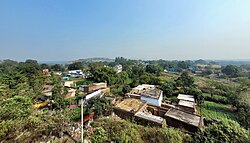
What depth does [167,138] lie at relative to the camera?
200 inches

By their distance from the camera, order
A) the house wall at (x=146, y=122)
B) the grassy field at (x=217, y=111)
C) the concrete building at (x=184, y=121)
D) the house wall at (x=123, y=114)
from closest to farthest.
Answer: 1. the house wall at (x=146, y=122)
2. the concrete building at (x=184, y=121)
3. the house wall at (x=123, y=114)
4. the grassy field at (x=217, y=111)

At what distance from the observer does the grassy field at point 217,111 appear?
1369 cm

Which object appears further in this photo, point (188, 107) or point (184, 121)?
point (188, 107)

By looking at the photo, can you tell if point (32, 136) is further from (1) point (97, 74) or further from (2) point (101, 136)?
(1) point (97, 74)

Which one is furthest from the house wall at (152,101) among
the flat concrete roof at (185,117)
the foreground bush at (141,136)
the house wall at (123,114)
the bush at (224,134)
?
the bush at (224,134)

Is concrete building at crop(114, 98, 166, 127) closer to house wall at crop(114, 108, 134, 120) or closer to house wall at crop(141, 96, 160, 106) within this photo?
house wall at crop(114, 108, 134, 120)

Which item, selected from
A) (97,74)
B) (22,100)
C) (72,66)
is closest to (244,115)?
(22,100)

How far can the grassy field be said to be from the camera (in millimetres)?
13688

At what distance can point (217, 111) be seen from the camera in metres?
15.1

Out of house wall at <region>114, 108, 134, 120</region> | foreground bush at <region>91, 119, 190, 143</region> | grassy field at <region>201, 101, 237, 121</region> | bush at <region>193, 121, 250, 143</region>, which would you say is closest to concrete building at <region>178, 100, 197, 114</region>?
grassy field at <region>201, 101, 237, 121</region>

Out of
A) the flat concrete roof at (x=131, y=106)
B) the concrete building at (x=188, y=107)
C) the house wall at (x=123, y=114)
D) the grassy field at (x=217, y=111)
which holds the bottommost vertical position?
the grassy field at (x=217, y=111)

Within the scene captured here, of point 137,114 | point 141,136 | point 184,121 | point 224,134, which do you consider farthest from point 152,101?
point 224,134

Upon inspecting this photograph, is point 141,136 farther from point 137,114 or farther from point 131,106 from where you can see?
point 131,106

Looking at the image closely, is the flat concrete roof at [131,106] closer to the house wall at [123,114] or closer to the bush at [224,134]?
the house wall at [123,114]
